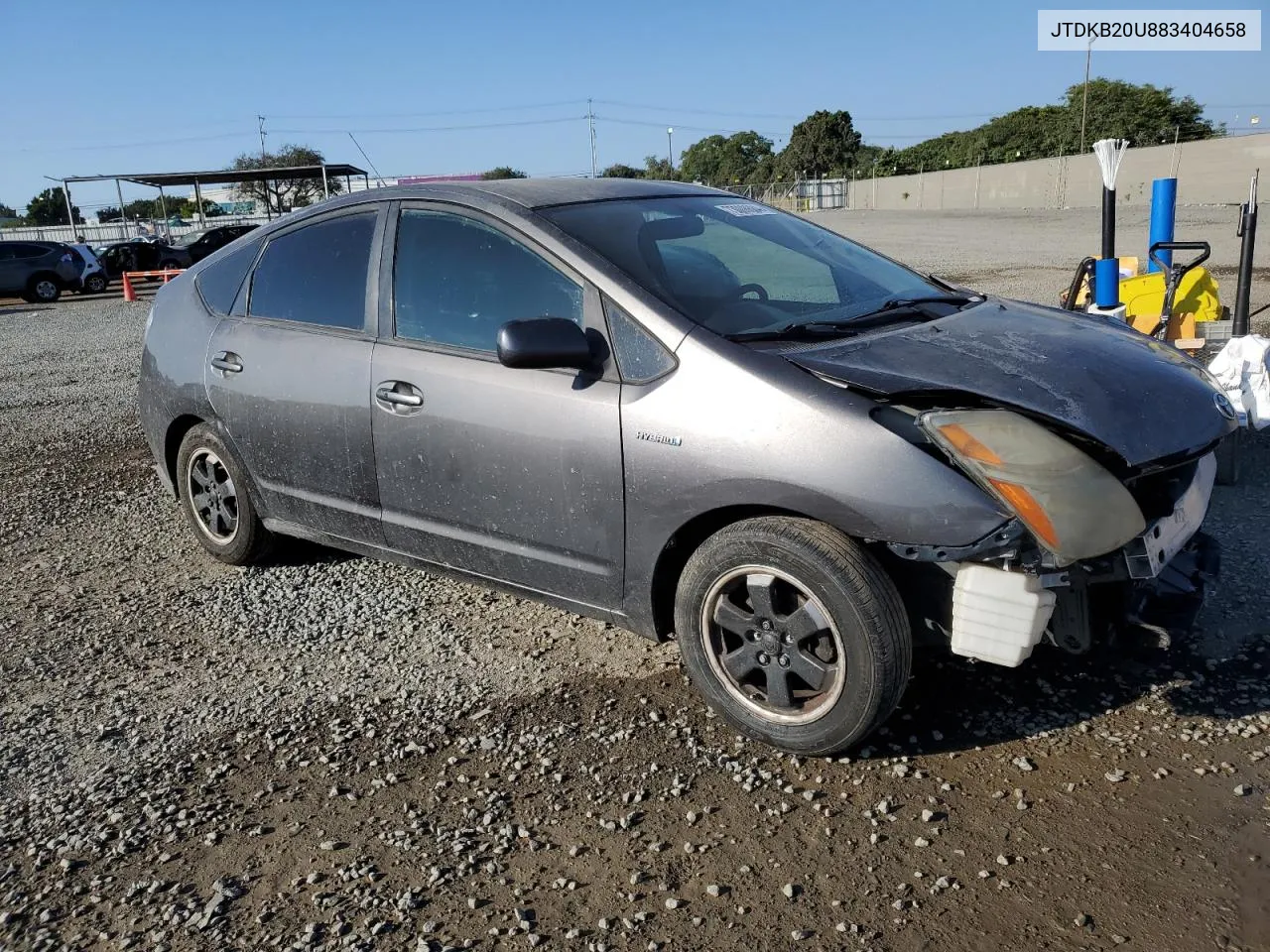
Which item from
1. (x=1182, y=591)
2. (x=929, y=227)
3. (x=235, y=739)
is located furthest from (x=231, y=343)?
(x=929, y=227)

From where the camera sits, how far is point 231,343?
4582 mm

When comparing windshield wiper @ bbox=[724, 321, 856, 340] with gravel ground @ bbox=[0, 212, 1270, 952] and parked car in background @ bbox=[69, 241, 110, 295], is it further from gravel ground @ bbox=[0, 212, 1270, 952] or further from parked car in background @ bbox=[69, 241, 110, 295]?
parked car in background @ bbox=[69, 241, 110, 295]

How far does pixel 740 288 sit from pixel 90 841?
2666 mm

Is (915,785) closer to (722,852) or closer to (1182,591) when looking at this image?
(722,852)

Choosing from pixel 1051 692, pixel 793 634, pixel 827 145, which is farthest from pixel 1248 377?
pixel 827 145

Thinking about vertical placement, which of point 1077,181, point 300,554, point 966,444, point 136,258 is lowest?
point 300,554

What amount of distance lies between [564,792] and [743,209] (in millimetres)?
2549

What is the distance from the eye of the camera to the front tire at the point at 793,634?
285 cm

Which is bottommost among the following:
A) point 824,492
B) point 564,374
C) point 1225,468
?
point 1225,468

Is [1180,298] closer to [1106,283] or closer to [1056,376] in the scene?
[1106,283]

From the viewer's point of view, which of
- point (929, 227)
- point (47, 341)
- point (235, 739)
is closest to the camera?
point (235, 739)

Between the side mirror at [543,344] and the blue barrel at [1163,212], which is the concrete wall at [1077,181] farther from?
the side mirror at [543,344]

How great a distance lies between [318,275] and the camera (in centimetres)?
433

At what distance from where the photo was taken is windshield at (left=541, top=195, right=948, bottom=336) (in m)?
3.45
